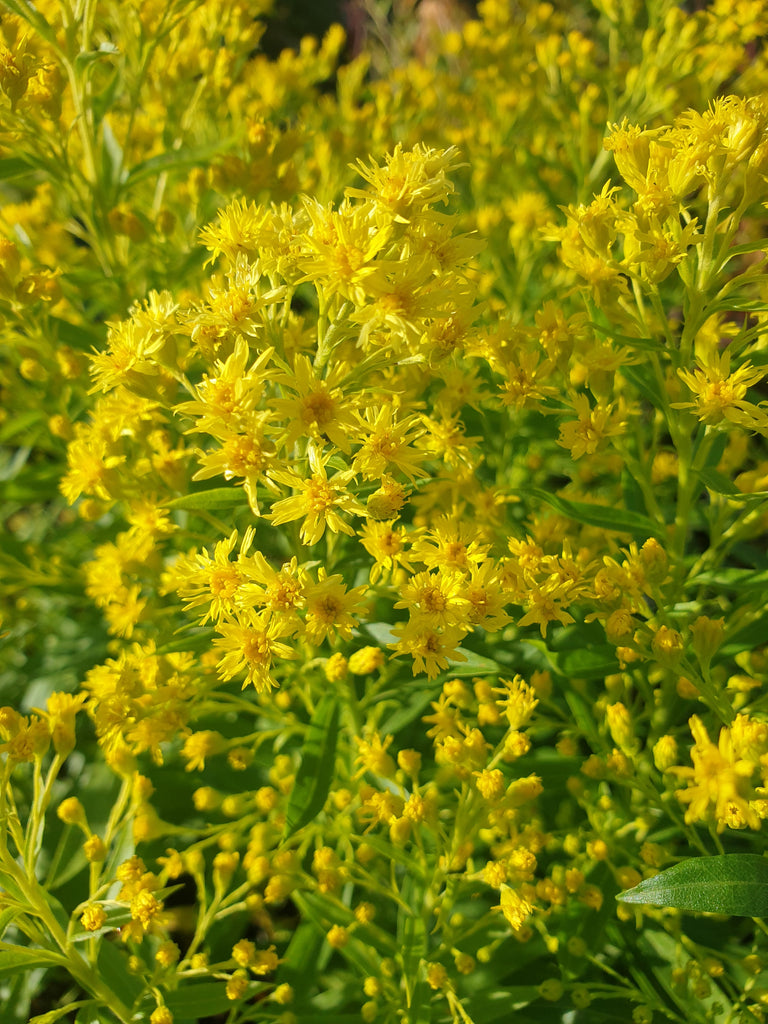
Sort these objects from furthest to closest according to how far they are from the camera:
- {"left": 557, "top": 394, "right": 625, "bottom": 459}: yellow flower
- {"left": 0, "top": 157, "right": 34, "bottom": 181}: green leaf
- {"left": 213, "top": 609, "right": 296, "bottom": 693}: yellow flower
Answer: {"left": 0, "top": 157, "right": 34, "bottom": 181}: green leaf, {"left": 557, "top": 394, "right": 625, "bottom": 459}: yellow flower, {"left": 213, "top": 609, "right": 296, "bottom": 693}: yellow flower

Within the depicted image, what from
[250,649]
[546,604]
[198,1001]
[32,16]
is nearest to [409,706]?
[546,604]

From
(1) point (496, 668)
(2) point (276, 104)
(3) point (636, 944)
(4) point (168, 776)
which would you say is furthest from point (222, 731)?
(2) point (276, 104)

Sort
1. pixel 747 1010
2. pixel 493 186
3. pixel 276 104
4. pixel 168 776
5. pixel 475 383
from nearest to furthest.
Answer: pixel 747 1010 → pixel 475 383 → pixel 168 776 → pixel 276 104 → pixel 493 186

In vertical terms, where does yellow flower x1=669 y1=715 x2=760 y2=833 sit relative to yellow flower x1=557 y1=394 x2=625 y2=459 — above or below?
below

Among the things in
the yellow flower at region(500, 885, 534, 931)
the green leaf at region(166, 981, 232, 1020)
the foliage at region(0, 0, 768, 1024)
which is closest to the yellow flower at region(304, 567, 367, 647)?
the foliage at region(0, 0, 768, 1024)

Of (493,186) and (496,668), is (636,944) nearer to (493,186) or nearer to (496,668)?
(496,668)

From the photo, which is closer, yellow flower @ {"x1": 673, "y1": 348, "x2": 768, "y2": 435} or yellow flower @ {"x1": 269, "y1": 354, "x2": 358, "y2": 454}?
yellow flower @ {"x1": 269, "y1": 354, "x2": 358, "y2": 454}

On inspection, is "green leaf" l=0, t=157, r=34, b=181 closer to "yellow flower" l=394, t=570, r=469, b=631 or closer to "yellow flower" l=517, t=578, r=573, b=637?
"yellow flower" l=394, t=570, r=469, b=631
